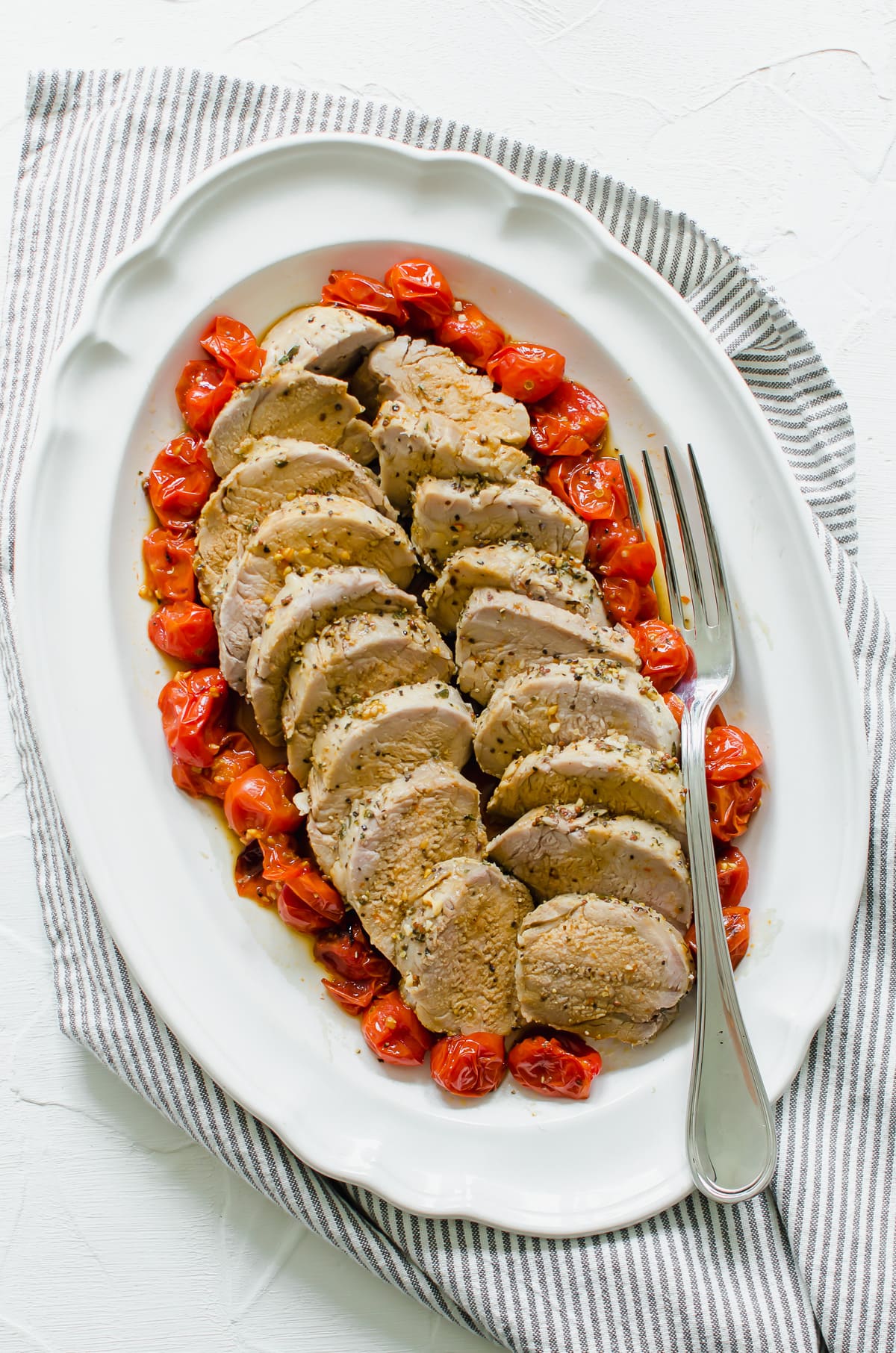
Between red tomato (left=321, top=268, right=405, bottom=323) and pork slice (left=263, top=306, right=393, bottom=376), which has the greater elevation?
red tomato (left=321, top=268, right=405, bottom=323)

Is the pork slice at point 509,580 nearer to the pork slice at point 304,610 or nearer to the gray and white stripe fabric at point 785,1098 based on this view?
the pork slice at point 304,610

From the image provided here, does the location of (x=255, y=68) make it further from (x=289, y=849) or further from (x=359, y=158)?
(x=289, y=849)

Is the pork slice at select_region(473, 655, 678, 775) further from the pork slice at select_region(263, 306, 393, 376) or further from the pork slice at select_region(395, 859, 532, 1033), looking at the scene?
the pork slice at select_region(263, 306, 393, 376)

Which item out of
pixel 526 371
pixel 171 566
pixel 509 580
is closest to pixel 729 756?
pixel 509 580

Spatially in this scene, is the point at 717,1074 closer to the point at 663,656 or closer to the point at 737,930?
the point at 737,930

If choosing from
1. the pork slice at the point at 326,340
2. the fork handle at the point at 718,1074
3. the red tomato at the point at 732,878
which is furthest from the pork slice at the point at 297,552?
the red tomato at the point at 732,878

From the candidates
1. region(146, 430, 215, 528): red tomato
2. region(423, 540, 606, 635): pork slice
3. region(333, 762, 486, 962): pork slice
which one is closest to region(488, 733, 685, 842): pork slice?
region(333, 762, 486, 962): pork slice
